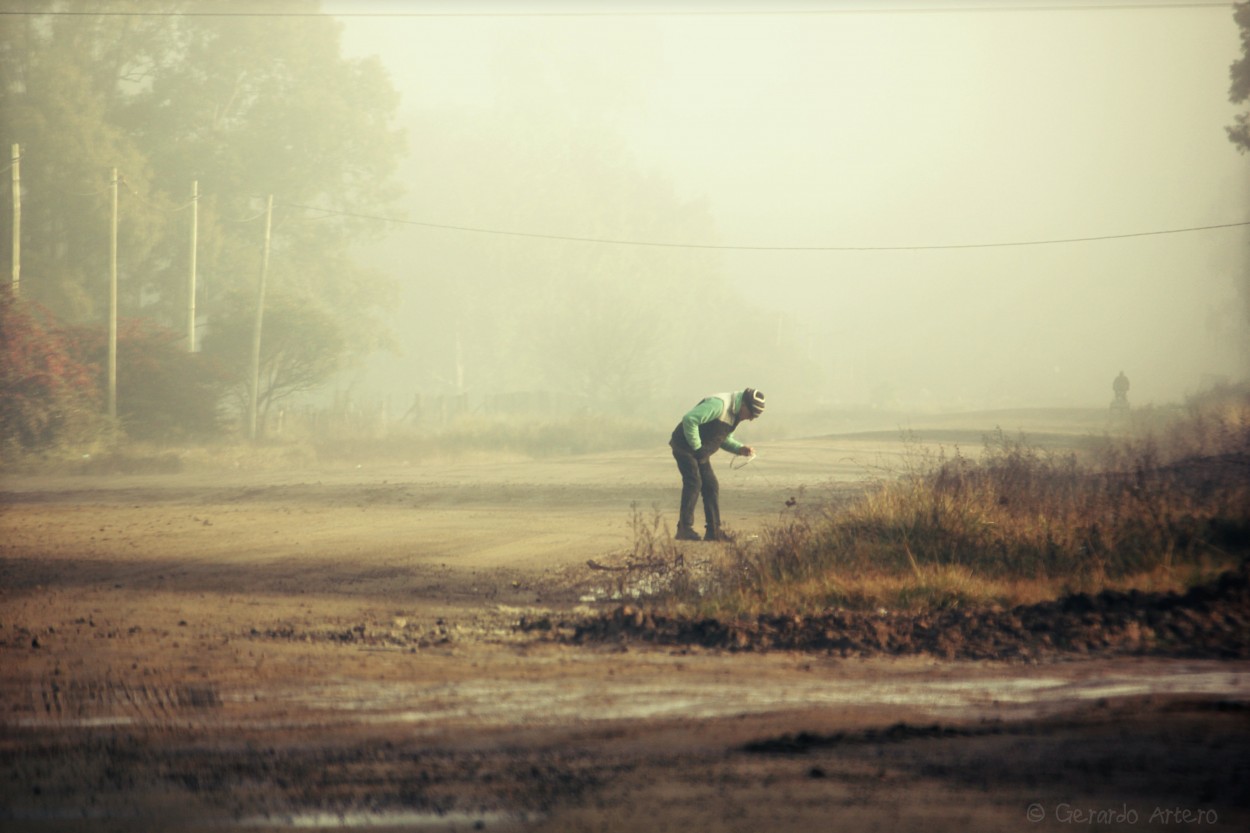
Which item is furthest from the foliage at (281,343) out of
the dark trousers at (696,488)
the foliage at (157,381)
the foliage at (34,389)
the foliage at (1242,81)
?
the foliage at (1242,81)

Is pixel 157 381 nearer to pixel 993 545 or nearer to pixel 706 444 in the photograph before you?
pixel 706 444

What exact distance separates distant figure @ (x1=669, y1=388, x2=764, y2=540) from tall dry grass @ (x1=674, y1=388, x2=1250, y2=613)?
5.54 feet

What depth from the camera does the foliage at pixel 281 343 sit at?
125 ft

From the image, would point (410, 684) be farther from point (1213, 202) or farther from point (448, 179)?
point (1213, 202)

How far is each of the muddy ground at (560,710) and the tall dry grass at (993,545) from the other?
782 mm

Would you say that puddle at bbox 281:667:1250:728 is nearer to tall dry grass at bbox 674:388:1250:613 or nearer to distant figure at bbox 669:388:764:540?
tall dry grass at bbox 674:388:1250:613

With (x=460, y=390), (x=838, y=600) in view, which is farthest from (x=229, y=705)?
Result: (x=460, y=390)

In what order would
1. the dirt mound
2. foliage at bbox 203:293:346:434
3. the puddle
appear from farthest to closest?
1. foliage at bbox 203:293:346:434
2. the dirt mound
3. the puddle

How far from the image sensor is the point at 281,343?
3825 centimetres

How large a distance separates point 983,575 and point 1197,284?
146 meters

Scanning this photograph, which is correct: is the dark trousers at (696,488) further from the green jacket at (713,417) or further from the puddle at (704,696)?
the puddle at (704,696)

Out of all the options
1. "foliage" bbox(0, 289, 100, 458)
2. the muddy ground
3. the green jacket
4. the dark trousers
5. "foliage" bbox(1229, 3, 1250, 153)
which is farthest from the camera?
"foliage" bbox(1229, 3, 1250, 153)

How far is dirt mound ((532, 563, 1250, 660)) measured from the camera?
7375 millimetres

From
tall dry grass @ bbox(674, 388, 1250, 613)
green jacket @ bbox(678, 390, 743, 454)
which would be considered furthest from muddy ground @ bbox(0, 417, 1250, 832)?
green jacket @ bbox(678, 390, 743, 454)
